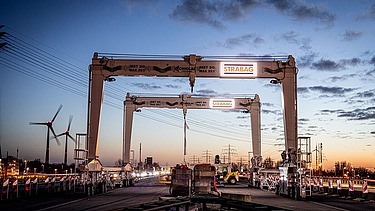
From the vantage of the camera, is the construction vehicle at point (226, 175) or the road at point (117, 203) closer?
the road at point (117, 203)

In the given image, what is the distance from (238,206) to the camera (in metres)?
8.68

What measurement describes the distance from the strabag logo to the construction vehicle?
10.1 meters

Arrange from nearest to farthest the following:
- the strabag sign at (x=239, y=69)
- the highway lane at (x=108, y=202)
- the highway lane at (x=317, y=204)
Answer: the highway lane at (x=108, y=202)
the highway lane at (x=317, y=204)
the strabag sign at (x=239, y=69)

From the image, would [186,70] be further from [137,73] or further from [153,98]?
[153,98]

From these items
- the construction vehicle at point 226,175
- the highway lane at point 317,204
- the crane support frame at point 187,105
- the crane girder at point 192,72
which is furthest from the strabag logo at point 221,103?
the highway lane at point 317,204

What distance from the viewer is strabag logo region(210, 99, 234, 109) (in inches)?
2000

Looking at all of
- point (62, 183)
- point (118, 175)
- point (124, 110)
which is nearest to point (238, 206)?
point (62, 183)

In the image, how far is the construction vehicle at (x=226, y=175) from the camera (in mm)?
58406

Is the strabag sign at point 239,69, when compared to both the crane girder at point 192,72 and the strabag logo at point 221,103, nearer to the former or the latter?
the crane girder at point 192,72

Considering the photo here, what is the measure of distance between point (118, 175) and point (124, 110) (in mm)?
7762

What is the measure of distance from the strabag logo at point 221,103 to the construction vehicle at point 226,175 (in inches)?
396

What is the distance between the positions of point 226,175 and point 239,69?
28.7 m

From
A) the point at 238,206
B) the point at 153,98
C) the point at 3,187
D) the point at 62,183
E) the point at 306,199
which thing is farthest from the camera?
the point at 153,98

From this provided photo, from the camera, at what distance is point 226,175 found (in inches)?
2376
